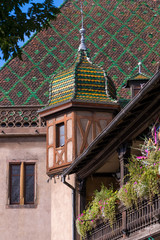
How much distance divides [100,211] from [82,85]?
6.10m

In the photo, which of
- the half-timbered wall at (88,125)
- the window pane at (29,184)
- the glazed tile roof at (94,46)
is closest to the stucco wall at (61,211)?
the half-timbered wall at (88,125)

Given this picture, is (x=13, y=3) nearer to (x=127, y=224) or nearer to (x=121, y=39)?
(x=127, y=224)

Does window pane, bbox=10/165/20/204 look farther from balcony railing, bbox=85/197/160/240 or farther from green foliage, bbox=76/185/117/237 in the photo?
balcony railing, bbox=85/197/160/240

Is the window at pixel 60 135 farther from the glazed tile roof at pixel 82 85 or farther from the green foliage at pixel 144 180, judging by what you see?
the green foliage at pixel 144 180

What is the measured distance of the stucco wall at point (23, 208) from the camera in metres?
24.0

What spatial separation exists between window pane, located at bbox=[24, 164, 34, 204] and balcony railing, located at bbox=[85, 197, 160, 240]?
19.4 ft

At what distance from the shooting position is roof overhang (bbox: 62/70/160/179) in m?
15.3

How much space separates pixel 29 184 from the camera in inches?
976

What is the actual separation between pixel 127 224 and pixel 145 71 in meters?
11.2

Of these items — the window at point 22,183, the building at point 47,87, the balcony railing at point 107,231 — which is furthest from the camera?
the window at point 22,183

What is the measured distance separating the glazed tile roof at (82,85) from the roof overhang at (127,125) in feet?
13.0

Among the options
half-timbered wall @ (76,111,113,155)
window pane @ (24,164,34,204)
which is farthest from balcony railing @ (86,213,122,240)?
window pane @ (24,164,34,204)

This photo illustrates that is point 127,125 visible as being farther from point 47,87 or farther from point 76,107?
point 47,87

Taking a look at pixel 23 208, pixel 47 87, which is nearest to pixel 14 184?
pixel 23 208
